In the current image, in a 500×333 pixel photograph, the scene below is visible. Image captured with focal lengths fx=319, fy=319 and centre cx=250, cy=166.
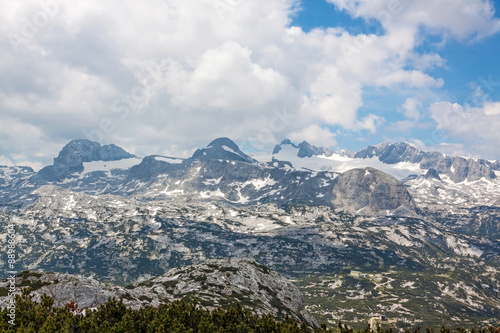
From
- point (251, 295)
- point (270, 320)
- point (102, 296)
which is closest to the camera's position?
point (270, 320)

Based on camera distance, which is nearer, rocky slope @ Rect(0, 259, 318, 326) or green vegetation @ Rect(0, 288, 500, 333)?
green vegetation @ Rect(0, 288, 500, 333)

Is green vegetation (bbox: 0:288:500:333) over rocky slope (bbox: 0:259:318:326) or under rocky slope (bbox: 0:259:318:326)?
over

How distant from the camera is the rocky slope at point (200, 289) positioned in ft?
304

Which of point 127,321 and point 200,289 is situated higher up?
point 127,321

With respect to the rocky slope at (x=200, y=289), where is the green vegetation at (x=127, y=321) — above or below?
above

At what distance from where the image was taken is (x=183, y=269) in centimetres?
18062

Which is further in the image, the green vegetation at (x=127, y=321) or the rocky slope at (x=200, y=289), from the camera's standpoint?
the rocky slope at (x=200, y=289)

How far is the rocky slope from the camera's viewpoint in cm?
9275

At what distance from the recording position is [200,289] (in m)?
142

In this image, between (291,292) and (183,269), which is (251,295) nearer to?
(291,292)

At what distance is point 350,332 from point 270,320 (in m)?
13.9

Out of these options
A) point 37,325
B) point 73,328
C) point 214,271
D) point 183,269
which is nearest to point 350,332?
point 73,328

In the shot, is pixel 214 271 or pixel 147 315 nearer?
pixel 147 315

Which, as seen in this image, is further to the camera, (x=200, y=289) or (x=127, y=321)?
(x=200, y=289)
